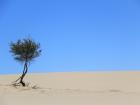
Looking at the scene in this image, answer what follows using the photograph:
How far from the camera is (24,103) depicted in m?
21.1

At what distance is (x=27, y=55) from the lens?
115 ft

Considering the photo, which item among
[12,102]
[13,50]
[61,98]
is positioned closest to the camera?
[12,102]

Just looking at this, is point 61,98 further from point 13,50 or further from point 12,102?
point 13,50

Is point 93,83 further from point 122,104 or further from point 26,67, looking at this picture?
point 122,104

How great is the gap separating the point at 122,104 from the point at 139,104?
744 millimetres

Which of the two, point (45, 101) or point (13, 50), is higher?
point (13, 50)

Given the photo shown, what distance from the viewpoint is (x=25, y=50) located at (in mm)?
34906

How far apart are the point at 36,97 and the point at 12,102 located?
2606mm

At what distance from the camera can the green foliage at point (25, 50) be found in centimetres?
3491

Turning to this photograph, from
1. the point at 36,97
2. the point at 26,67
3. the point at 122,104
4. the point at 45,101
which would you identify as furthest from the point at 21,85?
the point at 122,104

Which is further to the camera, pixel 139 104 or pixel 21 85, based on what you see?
pixel 21 85

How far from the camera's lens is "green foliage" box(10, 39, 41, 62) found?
34906mm

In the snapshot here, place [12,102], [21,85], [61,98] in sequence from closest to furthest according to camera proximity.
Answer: [12,102]
[61,98]
[21,85]

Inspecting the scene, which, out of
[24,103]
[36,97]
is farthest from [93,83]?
[24,103]
